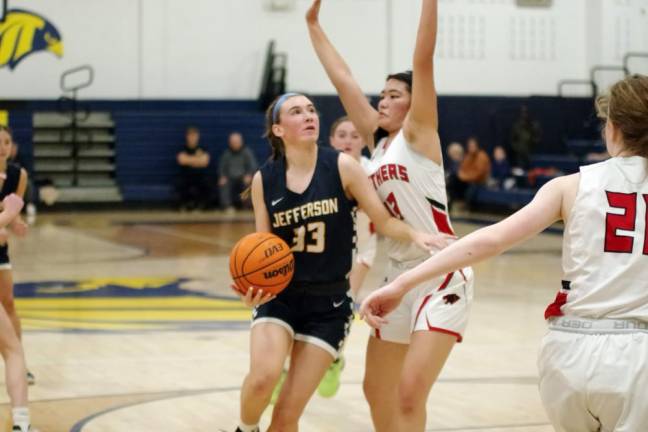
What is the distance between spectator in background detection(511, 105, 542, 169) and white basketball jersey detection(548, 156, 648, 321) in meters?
19.9

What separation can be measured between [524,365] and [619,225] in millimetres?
4878

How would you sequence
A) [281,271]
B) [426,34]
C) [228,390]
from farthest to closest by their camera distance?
[228,390]
[281,271]
[426,34]

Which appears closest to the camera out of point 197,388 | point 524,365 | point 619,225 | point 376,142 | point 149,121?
point 619,225

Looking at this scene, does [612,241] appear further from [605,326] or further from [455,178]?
[455,178]

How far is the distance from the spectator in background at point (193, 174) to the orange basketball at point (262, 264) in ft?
57.8

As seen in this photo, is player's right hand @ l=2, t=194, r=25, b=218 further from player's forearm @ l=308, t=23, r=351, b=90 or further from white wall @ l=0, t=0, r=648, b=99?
white wall @ l=0, t=0, r=648, b=99

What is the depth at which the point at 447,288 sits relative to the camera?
16.4 feet

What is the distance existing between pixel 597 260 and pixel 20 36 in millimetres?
20592

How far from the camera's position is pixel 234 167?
2223cm

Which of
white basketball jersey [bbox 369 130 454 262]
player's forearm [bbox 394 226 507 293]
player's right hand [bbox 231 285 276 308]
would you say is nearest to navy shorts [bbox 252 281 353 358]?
player's right hand [bbox 231 285 276 308]

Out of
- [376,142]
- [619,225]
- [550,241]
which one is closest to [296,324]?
[376,142]

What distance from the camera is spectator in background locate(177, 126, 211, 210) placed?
2241 centimetres

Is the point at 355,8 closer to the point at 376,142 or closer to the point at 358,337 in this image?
the point at 358,337

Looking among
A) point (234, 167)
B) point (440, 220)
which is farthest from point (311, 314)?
point (234, 167)
